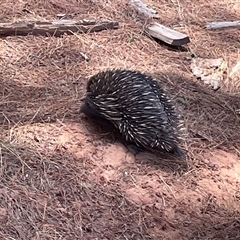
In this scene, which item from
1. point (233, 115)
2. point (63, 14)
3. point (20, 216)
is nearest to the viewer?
point (20, 216)

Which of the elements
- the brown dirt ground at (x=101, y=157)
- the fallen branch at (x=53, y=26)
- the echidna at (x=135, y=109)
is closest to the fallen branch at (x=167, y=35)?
the brown dirt ground at (x=101, y=157)

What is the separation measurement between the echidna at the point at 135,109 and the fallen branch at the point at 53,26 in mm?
1560

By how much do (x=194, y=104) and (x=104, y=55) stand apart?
123cm

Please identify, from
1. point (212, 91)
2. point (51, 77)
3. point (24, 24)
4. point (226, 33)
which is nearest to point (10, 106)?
point (51, 77)

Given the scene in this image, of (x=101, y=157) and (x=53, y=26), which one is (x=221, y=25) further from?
(x=101, y=157)

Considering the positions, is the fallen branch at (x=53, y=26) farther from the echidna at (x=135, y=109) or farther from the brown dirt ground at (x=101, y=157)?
the echidna at (x=135, y=109)

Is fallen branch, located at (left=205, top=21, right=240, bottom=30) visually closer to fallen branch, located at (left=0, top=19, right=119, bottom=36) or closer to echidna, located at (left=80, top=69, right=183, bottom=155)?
fallen branch, located at (left=0, top=19, right=119, bottom=36)

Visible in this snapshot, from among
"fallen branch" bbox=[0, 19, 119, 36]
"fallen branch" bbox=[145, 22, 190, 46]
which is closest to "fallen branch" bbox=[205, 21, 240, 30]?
"fallen branch" bbox=[145, 22, 190, 46]

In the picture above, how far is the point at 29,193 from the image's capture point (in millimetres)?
3342

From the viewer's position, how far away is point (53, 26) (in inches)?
223

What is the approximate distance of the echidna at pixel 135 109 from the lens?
3994 mm

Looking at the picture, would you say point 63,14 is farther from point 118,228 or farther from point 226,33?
point 118,228

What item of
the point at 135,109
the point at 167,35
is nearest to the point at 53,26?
the point at 167,35

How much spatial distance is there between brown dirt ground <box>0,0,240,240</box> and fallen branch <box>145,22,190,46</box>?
0.11 meters
